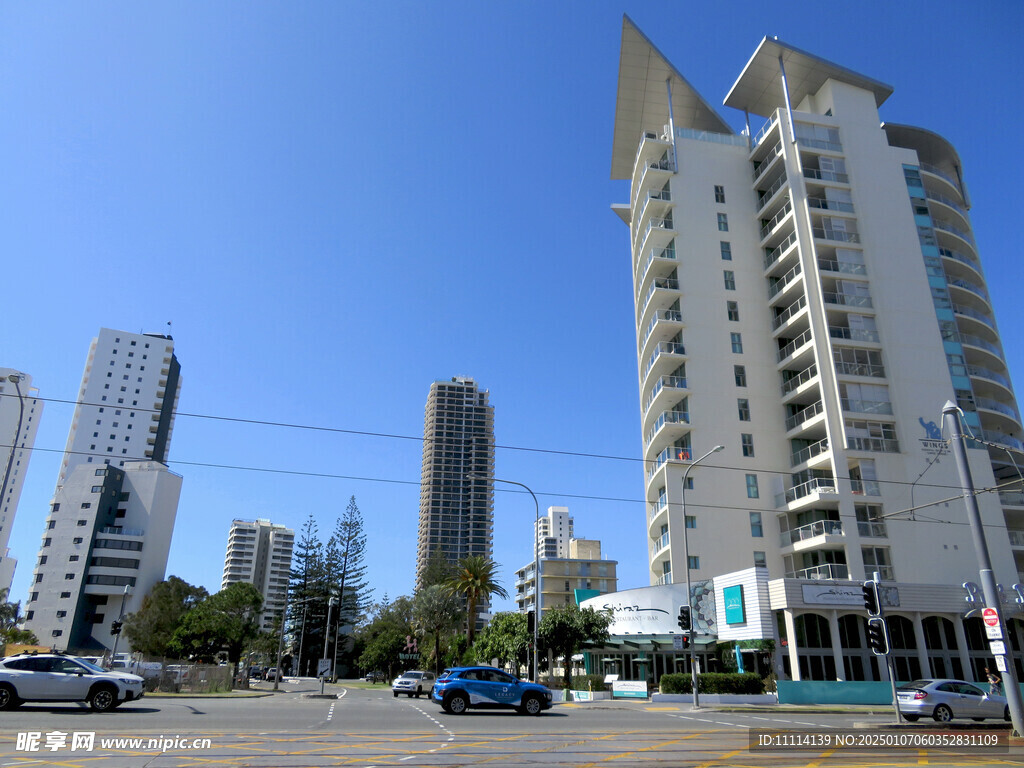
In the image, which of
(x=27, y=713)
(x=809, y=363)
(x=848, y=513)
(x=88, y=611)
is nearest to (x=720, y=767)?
(x=27, y=713)

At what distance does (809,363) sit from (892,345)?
5457mm

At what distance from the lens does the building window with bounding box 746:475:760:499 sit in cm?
4747

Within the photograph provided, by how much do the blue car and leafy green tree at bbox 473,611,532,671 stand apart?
20.1 metres

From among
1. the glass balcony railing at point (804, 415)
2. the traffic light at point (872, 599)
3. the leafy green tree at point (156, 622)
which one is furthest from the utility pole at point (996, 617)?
the leafy green tree at point (156, 622)

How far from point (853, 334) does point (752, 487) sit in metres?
12.8

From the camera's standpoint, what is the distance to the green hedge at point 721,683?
32375mm

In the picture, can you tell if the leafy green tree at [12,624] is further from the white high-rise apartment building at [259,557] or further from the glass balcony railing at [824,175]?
the white high-rise apartment building at [259,557]

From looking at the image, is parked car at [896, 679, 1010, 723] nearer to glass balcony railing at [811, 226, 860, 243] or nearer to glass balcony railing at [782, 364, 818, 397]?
glass balcony railing at [782, 364, 818, 397]

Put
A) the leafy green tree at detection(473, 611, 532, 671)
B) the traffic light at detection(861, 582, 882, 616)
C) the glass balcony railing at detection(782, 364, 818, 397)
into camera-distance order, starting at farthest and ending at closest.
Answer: the glass balcony railing at detection(782, 364, 818, 397) → the leafy green tree at detection(473, 611, 532, 671) → the traffic light at detection(861, 582, 882, 616)

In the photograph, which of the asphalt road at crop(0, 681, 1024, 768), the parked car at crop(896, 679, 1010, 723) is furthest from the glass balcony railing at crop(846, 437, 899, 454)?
the asphalt road at crop(0, 681, 1024, 768)

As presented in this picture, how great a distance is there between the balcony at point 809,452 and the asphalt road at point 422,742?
1093 inches

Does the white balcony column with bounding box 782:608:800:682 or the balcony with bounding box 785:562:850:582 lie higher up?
the balcony with bounding box 785:562:850:582

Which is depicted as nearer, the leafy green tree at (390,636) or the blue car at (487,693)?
the blue car at (487,693)

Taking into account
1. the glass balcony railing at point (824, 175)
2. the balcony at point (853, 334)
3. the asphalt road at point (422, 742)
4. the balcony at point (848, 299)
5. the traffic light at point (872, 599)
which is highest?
the glass balcony railing at point (824, 175)
